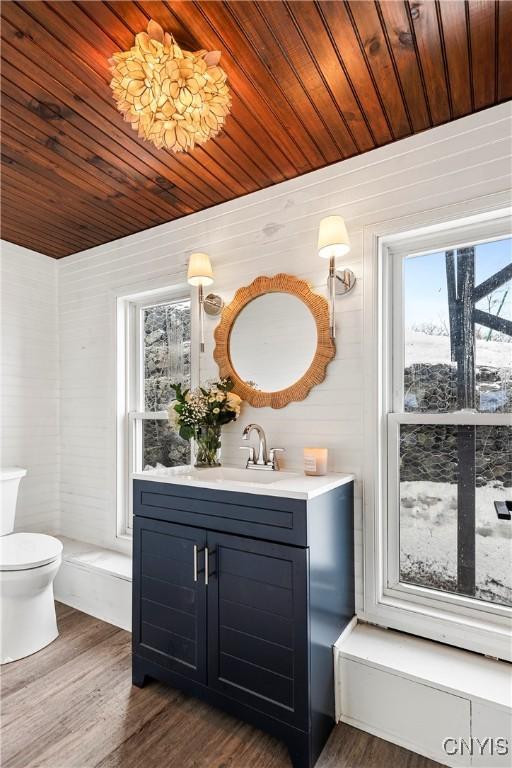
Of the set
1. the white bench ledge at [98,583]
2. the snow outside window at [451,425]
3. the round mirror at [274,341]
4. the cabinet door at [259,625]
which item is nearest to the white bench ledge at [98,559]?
the white bench ledge at [98,583]

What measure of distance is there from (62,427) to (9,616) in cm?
146

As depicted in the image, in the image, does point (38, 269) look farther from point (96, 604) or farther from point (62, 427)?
point (96, 604)

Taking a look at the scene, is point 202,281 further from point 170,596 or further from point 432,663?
point 432,663

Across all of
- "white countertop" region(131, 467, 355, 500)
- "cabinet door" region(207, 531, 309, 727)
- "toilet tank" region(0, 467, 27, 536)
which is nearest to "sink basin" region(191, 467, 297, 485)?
"white countertop" region(131, 467, 355, 500)

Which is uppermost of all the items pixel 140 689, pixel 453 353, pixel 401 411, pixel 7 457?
pixel 453 353

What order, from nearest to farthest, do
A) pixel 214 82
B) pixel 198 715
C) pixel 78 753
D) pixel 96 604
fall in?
1. pixel 214 82
2. pixel 78 753
3. pixel 198 715
4. pixel 96 604

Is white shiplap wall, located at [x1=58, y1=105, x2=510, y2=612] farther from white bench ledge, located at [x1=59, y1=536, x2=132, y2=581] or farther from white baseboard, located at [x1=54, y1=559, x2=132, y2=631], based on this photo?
white baseboard, located at [x1=54, y1=559, x2=132, y2=631]

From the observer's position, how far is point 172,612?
1884 millimetres

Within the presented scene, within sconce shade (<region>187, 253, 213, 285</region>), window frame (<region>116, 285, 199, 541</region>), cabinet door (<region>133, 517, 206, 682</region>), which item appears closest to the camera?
cabinet door (<region>133, 517, 206, 682</region>)

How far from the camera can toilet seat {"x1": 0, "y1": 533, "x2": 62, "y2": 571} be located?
2.25 meters

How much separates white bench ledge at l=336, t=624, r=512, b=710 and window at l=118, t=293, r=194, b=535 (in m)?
1.49

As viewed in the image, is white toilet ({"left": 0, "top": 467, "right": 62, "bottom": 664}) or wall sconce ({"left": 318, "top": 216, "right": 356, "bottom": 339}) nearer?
wall sconce ({"left": 318, "top": 216, "right": 356, "bottom": 339})

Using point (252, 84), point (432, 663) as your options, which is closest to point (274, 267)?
point (252, 84)

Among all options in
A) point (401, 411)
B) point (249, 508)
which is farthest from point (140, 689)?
point (401, 411)
